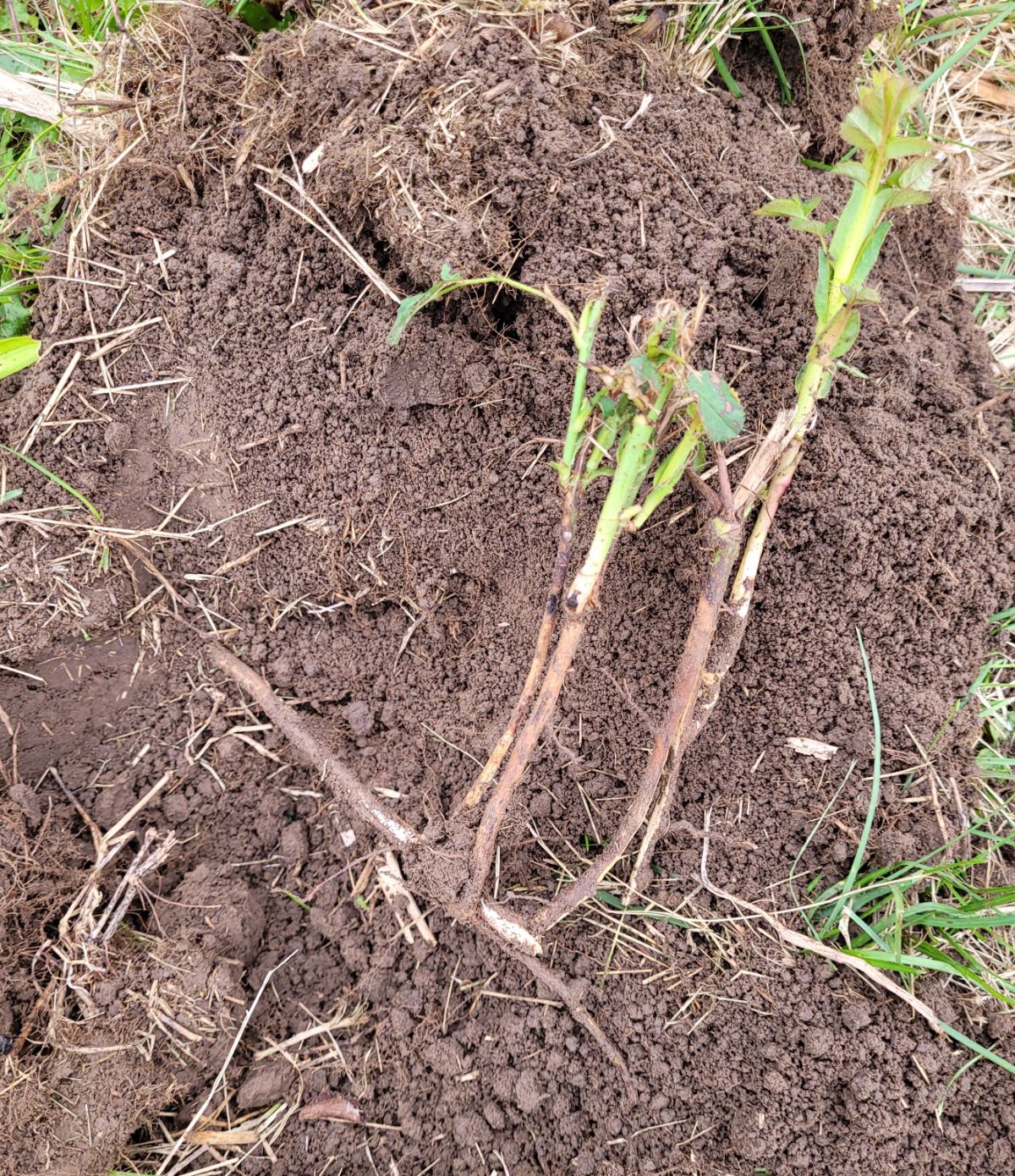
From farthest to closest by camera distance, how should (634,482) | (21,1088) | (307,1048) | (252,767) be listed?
(252,767) → (307,1048) → (21,1088) → (634,482)

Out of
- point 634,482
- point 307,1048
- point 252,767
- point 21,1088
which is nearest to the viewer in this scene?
point 634,482

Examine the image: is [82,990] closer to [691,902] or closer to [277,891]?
[277,891]

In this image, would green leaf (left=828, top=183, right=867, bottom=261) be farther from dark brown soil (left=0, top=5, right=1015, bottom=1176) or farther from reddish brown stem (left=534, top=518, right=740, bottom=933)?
reddish brown stem (left=534, top=518, right=740, bottom=933)

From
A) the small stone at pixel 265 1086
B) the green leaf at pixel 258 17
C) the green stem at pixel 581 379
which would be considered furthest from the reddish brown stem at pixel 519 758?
the green leaf at pixel 258 17

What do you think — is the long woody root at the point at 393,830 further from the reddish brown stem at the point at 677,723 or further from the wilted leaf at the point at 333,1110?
the wilted leaf at the point at 333,1110

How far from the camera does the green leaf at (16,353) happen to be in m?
1.58

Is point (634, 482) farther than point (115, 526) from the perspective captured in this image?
No

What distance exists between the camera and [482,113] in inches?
57.4

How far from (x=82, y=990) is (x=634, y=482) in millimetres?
1330

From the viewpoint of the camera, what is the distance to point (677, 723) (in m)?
1.46

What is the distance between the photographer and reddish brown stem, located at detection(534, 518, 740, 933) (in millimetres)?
1423

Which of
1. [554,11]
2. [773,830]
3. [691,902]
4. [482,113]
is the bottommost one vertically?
[691,902]

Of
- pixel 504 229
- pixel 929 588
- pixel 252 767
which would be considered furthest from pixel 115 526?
pixel 929 588

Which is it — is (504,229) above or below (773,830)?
above
